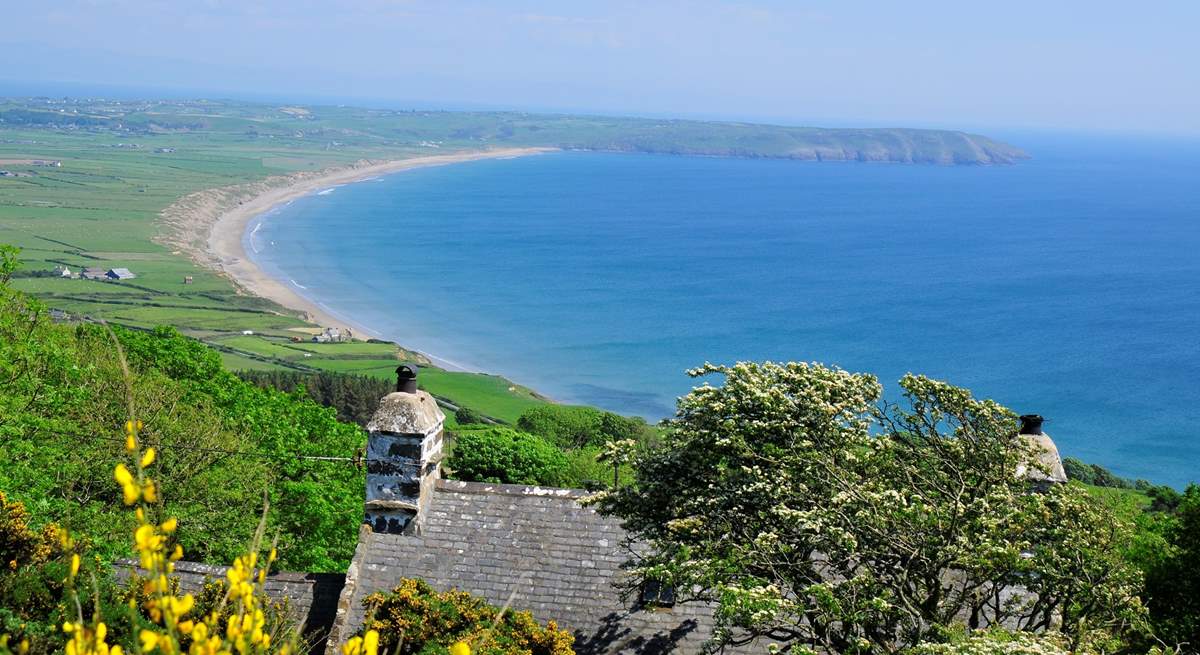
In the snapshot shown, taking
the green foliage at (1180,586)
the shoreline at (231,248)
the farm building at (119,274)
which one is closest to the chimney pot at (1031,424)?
the green foliage at (1180,586)

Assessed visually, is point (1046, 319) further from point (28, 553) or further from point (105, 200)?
point (105, 200)

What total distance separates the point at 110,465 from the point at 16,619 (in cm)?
1562

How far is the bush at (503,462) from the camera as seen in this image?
44312mm

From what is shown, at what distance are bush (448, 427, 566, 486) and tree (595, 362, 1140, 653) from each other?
27156 millimetres

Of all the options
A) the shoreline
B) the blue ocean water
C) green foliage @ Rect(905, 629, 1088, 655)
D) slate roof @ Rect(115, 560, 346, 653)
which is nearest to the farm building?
the shoreline

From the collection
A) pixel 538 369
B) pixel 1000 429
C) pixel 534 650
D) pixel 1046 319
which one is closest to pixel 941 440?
pixel 1000 429

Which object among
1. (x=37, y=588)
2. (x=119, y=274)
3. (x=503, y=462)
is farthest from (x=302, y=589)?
(x=119, y=274)

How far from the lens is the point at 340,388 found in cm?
7294

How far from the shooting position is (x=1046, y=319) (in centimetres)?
12662

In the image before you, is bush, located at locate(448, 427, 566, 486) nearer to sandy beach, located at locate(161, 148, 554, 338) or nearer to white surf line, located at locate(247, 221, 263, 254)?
sandy beach, located at locate(161, 148, 554, 338)

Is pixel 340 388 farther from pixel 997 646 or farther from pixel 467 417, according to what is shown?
pixel 997 646

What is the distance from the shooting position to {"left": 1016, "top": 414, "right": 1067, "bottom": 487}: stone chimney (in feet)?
51.9

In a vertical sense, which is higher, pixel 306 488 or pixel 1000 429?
pixel 1000 429

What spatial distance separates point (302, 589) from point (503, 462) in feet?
93.1
